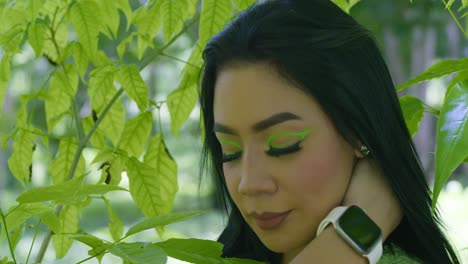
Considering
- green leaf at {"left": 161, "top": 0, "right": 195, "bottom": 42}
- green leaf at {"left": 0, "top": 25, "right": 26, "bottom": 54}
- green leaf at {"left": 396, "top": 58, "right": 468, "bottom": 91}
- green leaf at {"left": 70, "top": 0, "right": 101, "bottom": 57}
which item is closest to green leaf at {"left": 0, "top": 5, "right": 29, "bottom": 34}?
green leaf at {"left": 0, "top": 25, "right": 26, "bottom": 54}

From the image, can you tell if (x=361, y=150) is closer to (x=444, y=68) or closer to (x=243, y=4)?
(x=444, y=68)

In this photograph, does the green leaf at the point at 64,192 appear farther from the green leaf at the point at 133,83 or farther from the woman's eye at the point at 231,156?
the green leaf at the point at 133,83

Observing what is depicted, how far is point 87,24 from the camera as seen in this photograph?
0.97 m

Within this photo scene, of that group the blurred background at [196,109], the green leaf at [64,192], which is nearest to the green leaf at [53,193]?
the green leaf at [64,192]

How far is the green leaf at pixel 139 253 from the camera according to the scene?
57 cm

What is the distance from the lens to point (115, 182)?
0.96 meters

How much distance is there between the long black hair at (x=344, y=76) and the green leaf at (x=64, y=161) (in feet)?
1.01

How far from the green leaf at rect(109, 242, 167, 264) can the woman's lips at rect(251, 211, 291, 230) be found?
180 mm

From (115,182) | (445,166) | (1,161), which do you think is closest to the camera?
(445,166)

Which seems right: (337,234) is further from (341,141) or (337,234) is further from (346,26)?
(346,26)

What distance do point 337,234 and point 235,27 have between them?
10.3 inches

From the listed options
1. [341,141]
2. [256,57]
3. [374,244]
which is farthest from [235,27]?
[374,244]

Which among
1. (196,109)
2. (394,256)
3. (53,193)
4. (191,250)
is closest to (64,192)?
(53,193)

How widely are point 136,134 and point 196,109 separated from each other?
12.3ft
